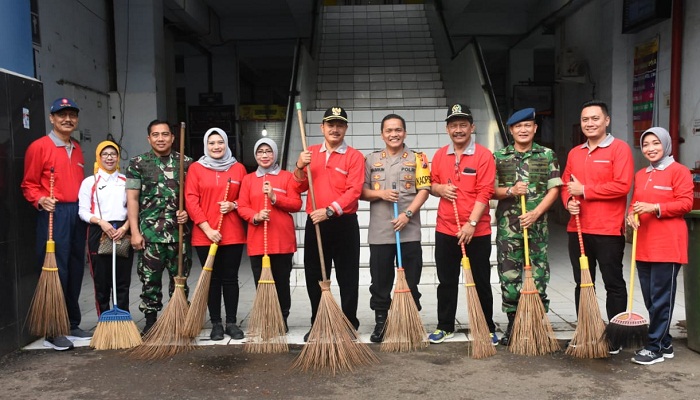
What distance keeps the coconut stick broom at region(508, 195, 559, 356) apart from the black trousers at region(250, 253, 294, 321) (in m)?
1.65

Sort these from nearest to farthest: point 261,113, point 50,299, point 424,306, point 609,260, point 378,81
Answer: point 609,260, point 50,299, point 424,306, point 378,81, point 261,113

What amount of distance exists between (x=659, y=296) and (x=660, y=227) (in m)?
0.44

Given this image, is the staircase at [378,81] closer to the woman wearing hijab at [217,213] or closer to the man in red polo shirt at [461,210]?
the woman wearing hijab at [217,213]

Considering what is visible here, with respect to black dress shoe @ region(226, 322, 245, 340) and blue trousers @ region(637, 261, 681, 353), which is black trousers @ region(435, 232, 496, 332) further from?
black dress shoe @ region(226, 322, 245, 340)

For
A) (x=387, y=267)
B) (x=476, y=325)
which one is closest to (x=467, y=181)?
(x=387, y=267)

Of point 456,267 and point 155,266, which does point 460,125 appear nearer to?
point 456,267

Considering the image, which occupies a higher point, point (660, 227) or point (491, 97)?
point (491, 97)

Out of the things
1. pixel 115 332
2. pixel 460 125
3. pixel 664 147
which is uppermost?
pixel 460 125

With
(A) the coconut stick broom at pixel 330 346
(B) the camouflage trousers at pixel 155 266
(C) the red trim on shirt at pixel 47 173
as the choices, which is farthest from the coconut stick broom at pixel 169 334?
(C) the red trim on shirt at pixel 47 173

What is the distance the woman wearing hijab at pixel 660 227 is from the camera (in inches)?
144

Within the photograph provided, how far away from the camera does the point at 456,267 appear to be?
4.21m

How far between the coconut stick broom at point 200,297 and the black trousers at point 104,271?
644 millimetres

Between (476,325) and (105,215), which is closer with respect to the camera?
(476,325)

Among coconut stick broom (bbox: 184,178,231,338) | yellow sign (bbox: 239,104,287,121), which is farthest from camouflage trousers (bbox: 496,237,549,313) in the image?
yellow sign (bbox: 239,104,287,121)
